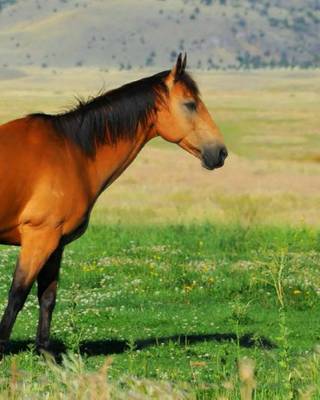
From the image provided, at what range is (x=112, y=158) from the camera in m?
12.6

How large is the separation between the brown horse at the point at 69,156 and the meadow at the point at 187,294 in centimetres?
79

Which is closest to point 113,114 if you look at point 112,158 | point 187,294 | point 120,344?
point 112,158

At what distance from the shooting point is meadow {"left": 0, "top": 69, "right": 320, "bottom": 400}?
26.2ft

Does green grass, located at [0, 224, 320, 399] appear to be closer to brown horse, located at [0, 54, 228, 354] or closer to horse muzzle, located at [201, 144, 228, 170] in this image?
brown horse, located at [0, 54, 228, 354]

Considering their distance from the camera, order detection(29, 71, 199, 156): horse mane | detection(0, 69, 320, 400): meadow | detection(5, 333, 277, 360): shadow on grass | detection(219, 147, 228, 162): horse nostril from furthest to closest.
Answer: detection(5, 333, 277, 360): shadow on grass, detection(219, 147, 228, 162): horse nostril, detection(29, 71, 199, 156): horse mane, detection(0, 69, 320, 400): meadow

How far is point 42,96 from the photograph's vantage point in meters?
111

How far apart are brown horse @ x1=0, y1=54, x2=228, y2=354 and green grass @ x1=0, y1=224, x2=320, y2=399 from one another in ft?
2.92

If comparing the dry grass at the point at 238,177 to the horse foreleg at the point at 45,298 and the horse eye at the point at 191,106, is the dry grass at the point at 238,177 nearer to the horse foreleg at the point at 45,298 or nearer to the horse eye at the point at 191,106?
the horse eye at the point at 191,106

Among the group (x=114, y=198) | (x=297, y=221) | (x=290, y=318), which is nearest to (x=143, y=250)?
(x=290, y=318)

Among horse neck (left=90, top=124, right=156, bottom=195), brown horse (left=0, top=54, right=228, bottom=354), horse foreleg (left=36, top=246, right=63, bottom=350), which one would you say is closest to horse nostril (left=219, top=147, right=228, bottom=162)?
brown horse (left=0, top=54, right=228, bottom=354)

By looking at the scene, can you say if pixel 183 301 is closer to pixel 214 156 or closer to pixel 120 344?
pixel 120 344

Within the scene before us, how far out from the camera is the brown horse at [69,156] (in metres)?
11.6

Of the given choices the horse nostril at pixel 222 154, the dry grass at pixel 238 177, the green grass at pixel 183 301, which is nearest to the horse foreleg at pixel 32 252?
the green grass at pixel 183 301

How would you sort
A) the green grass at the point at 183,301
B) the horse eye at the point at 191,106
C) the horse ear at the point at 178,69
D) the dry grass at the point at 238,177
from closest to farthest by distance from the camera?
the green grass at the point at 183,301 → the horse ear at the point at 178,69 → the horse eye at the point at 191,106 → the dry grass at the point at 238,177
